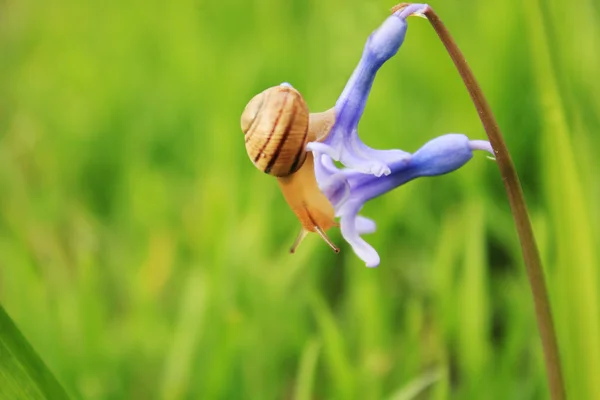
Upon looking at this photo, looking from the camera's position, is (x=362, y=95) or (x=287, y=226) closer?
(x=362, y=95)

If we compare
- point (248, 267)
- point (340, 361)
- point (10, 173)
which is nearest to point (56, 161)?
point (10, 173)

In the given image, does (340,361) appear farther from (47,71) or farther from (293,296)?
(47,71)

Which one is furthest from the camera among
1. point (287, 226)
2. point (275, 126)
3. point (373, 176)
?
point (287, 226)

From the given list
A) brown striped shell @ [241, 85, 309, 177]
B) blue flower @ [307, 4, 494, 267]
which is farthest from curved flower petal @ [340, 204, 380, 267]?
brown striped shell @ [241, 85, 309, 177]

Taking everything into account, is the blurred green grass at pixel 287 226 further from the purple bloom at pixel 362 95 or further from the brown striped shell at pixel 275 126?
the brown striped shell at pixel 275 126

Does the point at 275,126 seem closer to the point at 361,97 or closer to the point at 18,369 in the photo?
the point at 361,97

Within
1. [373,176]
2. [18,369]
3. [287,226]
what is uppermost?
[373,176]

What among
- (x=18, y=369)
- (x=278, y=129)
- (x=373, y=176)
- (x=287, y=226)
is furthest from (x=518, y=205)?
(x=287, y=226)
